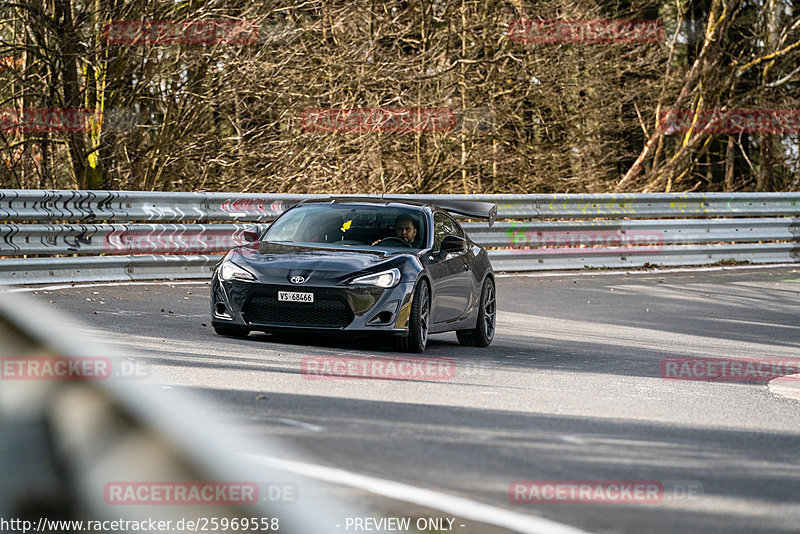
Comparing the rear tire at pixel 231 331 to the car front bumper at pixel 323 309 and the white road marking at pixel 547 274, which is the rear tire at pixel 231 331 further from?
the white road marking at pixel 547 274

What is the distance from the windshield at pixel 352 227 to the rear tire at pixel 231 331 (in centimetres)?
113

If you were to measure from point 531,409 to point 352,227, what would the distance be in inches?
171

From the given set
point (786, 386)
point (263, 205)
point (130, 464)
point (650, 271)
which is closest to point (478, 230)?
point (650, 271)

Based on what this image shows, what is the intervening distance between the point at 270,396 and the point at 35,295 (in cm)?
657

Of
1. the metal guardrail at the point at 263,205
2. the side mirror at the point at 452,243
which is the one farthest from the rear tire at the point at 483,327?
the metal guardrail at the point at 263,205

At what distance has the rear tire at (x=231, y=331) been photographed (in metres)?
10.9

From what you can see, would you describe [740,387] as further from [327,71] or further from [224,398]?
[327,71]

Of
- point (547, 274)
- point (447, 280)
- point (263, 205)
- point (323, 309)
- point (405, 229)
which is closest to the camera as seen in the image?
point (323, 309)

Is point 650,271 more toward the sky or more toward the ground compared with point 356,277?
more toward the ground

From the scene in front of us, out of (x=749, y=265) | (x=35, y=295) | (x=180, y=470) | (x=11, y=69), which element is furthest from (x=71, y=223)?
(x=749, y=265)

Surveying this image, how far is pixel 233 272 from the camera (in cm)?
1097

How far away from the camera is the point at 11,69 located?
18.6 metres

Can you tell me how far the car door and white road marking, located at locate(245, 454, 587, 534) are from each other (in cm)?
576

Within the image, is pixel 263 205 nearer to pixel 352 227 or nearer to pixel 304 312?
pixel 352 227
